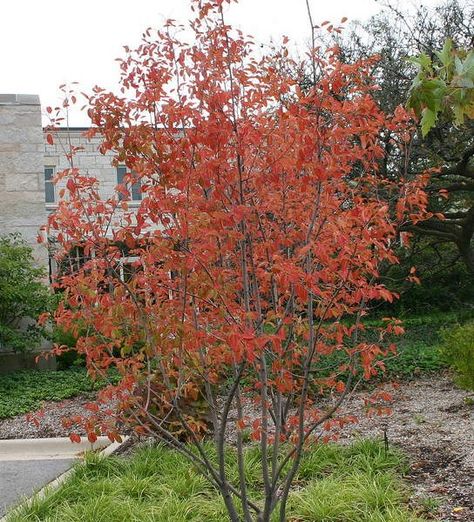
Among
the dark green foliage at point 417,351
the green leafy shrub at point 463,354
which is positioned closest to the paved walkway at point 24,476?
the dark green foliage at point 417,351

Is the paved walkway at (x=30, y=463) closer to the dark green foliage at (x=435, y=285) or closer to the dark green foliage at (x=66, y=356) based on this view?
the dark green foliage at (x=66, y=356)

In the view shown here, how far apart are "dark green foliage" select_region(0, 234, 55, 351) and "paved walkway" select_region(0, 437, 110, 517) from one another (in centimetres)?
Result: 370

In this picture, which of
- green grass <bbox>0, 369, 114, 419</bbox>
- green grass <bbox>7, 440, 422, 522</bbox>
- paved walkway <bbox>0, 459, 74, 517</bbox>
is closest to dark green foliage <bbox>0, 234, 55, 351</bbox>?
green grass <bbox>0, 369, 114, 419</bbox>

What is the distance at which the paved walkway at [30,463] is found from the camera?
5246 millimetres

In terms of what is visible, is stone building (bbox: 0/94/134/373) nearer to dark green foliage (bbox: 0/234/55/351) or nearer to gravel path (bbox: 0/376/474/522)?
dark green foliage (bbox: 0/234/55/351)

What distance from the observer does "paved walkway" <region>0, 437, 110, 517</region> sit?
17.2ft

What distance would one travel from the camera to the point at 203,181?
300 cm

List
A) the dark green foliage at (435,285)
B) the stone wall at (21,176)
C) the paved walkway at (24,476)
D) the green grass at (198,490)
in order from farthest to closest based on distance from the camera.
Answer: the dark green foliage at (435,285) → the stone wall at (21,176) → the paved walkway at (24,476) → the green grass at (198,490)

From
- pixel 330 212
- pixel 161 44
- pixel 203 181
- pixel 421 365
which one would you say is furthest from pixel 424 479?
pixel 421 365

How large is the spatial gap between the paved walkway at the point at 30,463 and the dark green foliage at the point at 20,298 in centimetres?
370

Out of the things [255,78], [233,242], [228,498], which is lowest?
[228,498]

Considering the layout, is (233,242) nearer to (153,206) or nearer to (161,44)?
(153,206)

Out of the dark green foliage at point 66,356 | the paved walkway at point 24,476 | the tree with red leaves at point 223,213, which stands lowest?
the dark green foliage at point 66,356

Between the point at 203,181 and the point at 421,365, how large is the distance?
6817 mm
